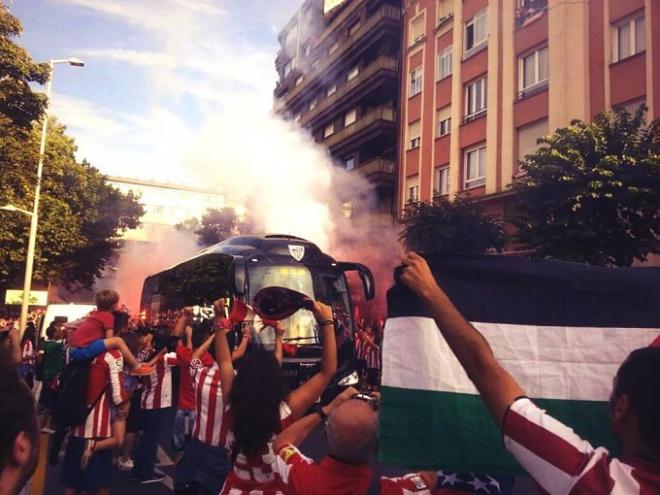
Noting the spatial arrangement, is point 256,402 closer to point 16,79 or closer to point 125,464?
point 125,464

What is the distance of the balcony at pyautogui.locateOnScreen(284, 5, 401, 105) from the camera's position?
26.2 m

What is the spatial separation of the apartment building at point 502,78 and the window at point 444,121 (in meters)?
0.04

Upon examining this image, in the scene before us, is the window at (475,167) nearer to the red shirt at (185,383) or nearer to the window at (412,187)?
the window at (412,187)

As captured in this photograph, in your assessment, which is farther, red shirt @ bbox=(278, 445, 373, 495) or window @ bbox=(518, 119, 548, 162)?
window @ bbox=(518, 119, 548, 162)

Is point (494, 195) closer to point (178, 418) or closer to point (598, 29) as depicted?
point (598, 29)

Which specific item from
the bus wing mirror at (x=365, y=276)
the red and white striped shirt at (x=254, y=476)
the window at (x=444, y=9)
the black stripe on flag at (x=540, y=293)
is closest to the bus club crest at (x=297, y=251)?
the bus wing mirror at (x=365, y=276)

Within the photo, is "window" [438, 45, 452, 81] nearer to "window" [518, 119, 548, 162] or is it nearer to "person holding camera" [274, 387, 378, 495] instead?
"window" [518, 119, 548, 162]

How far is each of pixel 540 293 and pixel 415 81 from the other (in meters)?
23.2

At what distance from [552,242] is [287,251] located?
513 cm

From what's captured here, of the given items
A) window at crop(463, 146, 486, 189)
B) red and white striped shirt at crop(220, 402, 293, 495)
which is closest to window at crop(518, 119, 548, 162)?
window at crop(463, 146, 486, 189)

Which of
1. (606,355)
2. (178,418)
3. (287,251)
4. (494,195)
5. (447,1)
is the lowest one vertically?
(178,418)

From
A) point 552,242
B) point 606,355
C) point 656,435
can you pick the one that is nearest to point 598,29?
point 552,242

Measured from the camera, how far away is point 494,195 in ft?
60.3

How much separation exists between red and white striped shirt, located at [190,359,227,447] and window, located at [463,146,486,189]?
1735cm
